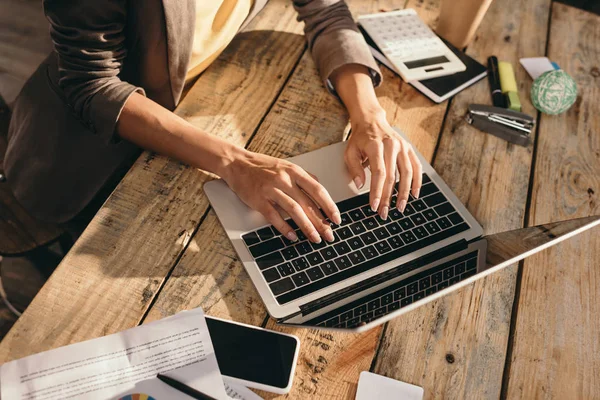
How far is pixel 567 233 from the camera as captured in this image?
2.30 ft

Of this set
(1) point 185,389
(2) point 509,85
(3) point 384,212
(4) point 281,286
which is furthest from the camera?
(2) point 509,85

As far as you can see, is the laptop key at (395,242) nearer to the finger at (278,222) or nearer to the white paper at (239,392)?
A: the finger at (278,222)

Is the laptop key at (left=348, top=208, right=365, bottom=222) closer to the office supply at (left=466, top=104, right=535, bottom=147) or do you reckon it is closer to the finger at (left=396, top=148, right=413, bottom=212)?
the finger at (left=396, top=148, right=413, bottom=212)

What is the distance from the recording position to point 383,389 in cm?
74

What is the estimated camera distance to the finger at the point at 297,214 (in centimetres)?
83

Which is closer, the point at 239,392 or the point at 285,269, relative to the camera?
the point at 239,392

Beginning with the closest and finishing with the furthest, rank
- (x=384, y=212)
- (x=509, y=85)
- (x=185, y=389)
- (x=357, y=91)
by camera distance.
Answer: (x=185, y=389), (x=384, y=212), (x=357, y=91), (x=509, y=85)

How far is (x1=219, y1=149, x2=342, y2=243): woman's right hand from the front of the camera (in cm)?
84

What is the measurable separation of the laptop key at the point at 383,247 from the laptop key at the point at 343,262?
2.5 inches

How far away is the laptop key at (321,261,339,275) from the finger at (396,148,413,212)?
0.18m

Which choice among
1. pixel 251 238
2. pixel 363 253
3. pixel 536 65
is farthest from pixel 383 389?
pixel 536 65

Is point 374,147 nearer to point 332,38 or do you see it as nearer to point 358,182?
point 358,182

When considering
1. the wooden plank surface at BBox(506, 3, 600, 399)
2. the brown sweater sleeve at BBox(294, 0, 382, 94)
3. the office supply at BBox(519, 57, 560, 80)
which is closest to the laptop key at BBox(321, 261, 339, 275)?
the wooden plank surface at BBox(506, 3, 600, 399)

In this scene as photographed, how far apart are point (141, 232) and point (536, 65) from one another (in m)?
1.06
